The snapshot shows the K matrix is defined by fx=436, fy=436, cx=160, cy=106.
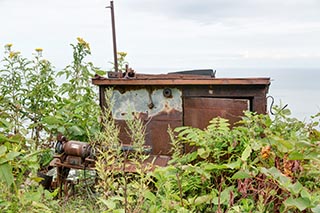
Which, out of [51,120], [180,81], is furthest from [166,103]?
[51,120]

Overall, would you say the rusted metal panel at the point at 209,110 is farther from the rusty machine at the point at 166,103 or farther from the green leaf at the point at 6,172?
the green leaf at the point at 6,172

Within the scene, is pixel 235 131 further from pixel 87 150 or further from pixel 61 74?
pixel 61 74

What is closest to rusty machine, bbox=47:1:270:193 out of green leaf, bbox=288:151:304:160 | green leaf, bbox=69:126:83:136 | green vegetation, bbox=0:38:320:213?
green leaf, bbox=69:126:83:136

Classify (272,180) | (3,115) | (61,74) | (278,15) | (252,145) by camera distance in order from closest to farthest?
(272,180) → (252,145) → (3,115) → (278,15) → (61,74)

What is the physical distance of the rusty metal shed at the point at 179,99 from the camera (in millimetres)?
2926

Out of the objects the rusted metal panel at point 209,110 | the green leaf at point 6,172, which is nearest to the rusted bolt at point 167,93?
the rusted metal panel at point 209,110

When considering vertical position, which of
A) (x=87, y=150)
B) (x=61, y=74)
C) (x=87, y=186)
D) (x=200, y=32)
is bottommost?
(x=87, y=186)

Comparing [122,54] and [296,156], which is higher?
[122,54]

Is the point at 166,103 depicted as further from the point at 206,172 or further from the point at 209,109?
the point at 206,172

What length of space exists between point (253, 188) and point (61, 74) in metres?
2.69

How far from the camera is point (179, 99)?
3.10 m

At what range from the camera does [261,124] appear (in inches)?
87.1

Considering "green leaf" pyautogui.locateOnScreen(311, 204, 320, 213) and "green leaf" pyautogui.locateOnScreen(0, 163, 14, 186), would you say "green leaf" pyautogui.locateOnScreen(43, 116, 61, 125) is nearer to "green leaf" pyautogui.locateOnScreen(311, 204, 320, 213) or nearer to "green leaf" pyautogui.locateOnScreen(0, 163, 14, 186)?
"green leaf" pyautogui.locateOnScreen(0, 163, 14, 186)

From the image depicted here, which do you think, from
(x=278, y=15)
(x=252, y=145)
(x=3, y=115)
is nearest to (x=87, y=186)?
(x=3, y=115)
